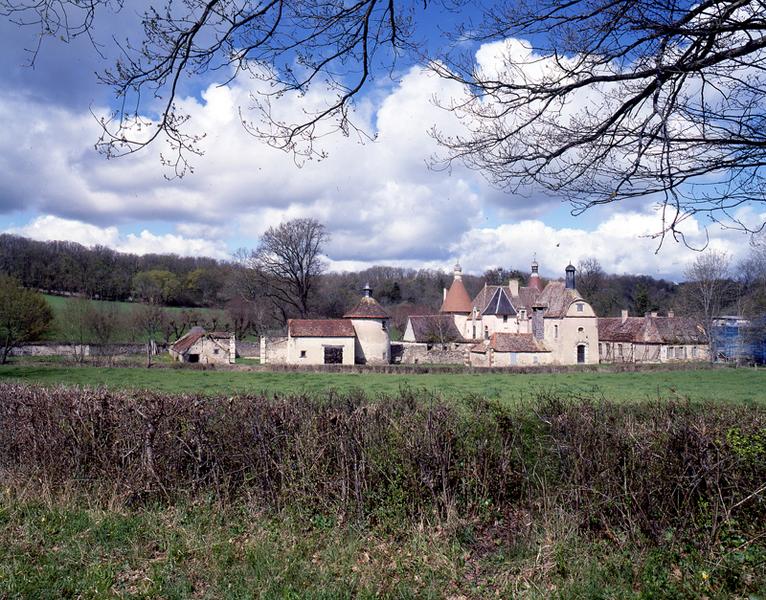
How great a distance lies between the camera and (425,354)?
50281 millimetres

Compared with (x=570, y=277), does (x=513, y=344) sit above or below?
below

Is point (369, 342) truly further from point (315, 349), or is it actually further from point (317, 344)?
point (315, 349)

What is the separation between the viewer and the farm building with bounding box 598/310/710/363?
51.1 meters

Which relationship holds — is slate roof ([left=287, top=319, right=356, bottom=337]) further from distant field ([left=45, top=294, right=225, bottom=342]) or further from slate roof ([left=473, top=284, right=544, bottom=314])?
distant field ([left=45, top=294, right=225, bottom=342])

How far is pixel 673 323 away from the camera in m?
52.4

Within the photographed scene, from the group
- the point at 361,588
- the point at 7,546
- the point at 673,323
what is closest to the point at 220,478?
the point at 7,546

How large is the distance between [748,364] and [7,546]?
51202 mm

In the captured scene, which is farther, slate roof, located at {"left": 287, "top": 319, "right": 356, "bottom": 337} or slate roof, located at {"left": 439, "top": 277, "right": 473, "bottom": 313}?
slate roof, located at {"left": 439, "top": 277, "right": 473, "bottom": 313}

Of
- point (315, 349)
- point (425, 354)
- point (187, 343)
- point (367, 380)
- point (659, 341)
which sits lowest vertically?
point (367, 380)

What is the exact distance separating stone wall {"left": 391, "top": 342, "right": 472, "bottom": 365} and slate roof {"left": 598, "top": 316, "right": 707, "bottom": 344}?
15892 millimetres

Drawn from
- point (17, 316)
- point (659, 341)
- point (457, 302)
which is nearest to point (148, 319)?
point (17, 316)

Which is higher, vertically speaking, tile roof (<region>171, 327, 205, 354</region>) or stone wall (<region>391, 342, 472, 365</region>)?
tile roof (<region>171, 327, 205, 354</region>)

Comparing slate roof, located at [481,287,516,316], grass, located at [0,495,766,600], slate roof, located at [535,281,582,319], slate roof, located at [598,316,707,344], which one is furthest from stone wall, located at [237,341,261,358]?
grass, located at [0,495,766,600]

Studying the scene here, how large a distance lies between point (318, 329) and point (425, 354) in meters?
11.2
